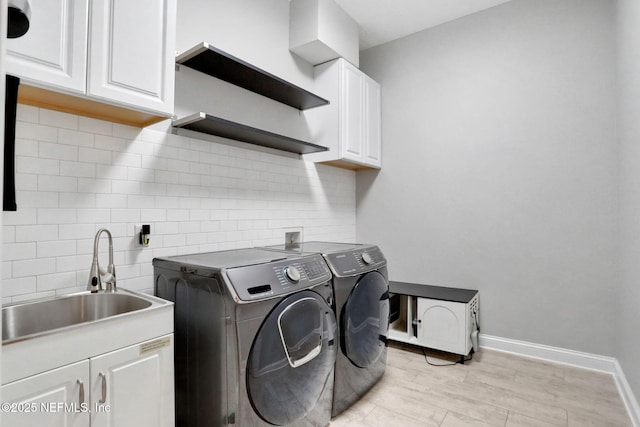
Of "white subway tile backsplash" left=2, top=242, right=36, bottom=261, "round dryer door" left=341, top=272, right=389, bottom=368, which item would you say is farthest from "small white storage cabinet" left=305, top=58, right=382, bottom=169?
"white subway tile backsplash" left=2, top=242, right=36, bottom=261

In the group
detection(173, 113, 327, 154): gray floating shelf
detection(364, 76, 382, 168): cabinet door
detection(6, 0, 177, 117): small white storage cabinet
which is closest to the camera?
detection(6, 0, 177, 117): small white storage cabinet

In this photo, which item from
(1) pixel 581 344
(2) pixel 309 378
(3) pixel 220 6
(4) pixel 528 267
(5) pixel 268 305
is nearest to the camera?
(5) pixel 268 305

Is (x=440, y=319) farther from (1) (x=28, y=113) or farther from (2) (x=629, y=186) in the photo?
(1) (x=28, y=113)

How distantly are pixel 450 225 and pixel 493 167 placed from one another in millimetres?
633

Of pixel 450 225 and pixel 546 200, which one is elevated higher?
pixel 546 200

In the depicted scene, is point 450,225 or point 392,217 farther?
point 392,217

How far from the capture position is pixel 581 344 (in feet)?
8.68

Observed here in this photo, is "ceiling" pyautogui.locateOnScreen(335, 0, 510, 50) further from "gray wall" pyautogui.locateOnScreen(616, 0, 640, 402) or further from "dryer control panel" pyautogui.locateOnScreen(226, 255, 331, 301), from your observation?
"dryer control panel" pyautogui.locateOnScreen(226, 255, 331, 301)

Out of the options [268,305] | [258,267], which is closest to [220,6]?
[258,267]

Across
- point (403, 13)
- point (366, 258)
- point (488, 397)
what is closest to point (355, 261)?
point (366, 258)

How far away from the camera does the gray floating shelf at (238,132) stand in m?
1.93

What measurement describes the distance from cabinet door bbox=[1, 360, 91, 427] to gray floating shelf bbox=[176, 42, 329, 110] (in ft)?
5.30

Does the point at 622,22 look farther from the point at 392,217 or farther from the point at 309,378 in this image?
the point at 309,378

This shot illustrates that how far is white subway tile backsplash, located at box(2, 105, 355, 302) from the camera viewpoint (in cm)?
149
